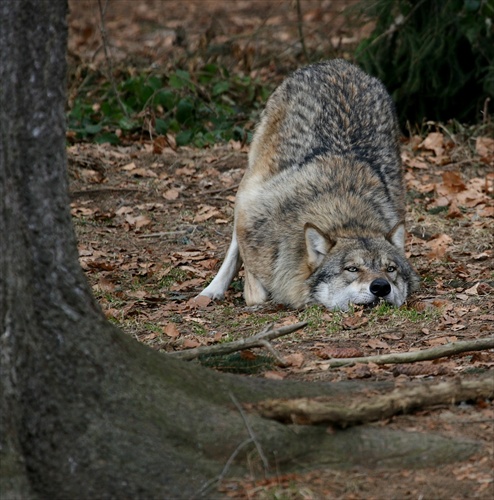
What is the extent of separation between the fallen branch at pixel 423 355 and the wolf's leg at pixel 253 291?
2956 millimetres

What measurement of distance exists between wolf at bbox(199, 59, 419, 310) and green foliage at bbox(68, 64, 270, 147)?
12.0 ft

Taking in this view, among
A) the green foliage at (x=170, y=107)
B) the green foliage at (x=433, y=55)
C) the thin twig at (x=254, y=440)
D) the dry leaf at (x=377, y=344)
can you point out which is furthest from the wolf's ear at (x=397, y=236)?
the green foliage at (x=433, y=55)

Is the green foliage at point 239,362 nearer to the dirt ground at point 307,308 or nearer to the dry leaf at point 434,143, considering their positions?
the dirt ground at point 307,308

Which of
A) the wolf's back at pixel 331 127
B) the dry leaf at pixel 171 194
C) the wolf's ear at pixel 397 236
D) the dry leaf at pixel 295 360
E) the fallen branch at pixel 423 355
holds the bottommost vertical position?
the dry leaf at pixel 295 360

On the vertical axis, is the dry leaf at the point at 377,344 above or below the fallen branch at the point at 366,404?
below

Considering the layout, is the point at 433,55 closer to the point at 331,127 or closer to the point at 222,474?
the point at 331,127

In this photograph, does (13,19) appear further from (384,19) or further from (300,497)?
(384,19)

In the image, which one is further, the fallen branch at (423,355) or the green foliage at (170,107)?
the green foliage at (170,107)

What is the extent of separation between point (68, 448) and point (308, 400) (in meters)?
1.09

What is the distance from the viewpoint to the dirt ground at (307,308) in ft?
13.7

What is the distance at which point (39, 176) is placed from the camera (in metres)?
3.99

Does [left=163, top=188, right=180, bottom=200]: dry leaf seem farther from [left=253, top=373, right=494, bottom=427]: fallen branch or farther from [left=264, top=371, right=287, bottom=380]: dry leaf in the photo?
[left=253, top=373, right=494, bottom=427]: fallen branch

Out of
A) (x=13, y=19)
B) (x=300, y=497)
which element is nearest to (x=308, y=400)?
(x=300, y=497)

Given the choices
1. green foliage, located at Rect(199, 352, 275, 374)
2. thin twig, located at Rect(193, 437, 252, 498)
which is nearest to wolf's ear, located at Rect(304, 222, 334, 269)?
green foliage, located at Rect(199, 352, 275, 374)
